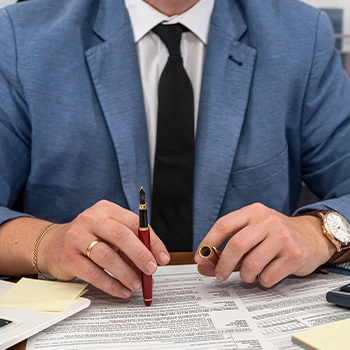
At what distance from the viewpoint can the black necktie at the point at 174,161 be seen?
129cm

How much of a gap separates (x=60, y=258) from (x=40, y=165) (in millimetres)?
400

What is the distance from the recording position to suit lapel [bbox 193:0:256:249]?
4.22 ft

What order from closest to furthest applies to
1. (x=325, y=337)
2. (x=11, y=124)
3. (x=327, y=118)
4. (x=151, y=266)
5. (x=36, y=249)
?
(x=325, y=337), (x=151, y=266), (x=36, y=249), (x=11, y=124), (x=327, y=118)

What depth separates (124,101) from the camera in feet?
4.17

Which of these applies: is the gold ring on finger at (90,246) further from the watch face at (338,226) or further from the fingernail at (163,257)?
the watch face at (338,226)

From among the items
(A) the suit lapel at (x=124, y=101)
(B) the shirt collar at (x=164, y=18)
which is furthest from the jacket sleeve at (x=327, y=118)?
(A) the suit lapel at (x=124, y=101)

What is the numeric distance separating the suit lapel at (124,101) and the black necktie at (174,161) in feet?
0.11

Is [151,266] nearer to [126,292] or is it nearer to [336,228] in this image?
[126,292]

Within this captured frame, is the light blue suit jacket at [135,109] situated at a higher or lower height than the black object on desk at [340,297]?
higher

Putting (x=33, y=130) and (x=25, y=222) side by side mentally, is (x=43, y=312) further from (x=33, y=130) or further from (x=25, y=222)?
(x=33, y=130)

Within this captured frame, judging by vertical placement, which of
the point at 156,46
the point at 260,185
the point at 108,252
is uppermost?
the point at 156,46

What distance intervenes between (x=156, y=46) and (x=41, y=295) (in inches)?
27.0

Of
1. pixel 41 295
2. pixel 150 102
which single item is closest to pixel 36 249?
pixel 41 295

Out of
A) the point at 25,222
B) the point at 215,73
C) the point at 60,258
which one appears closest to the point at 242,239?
the point at 60,258
